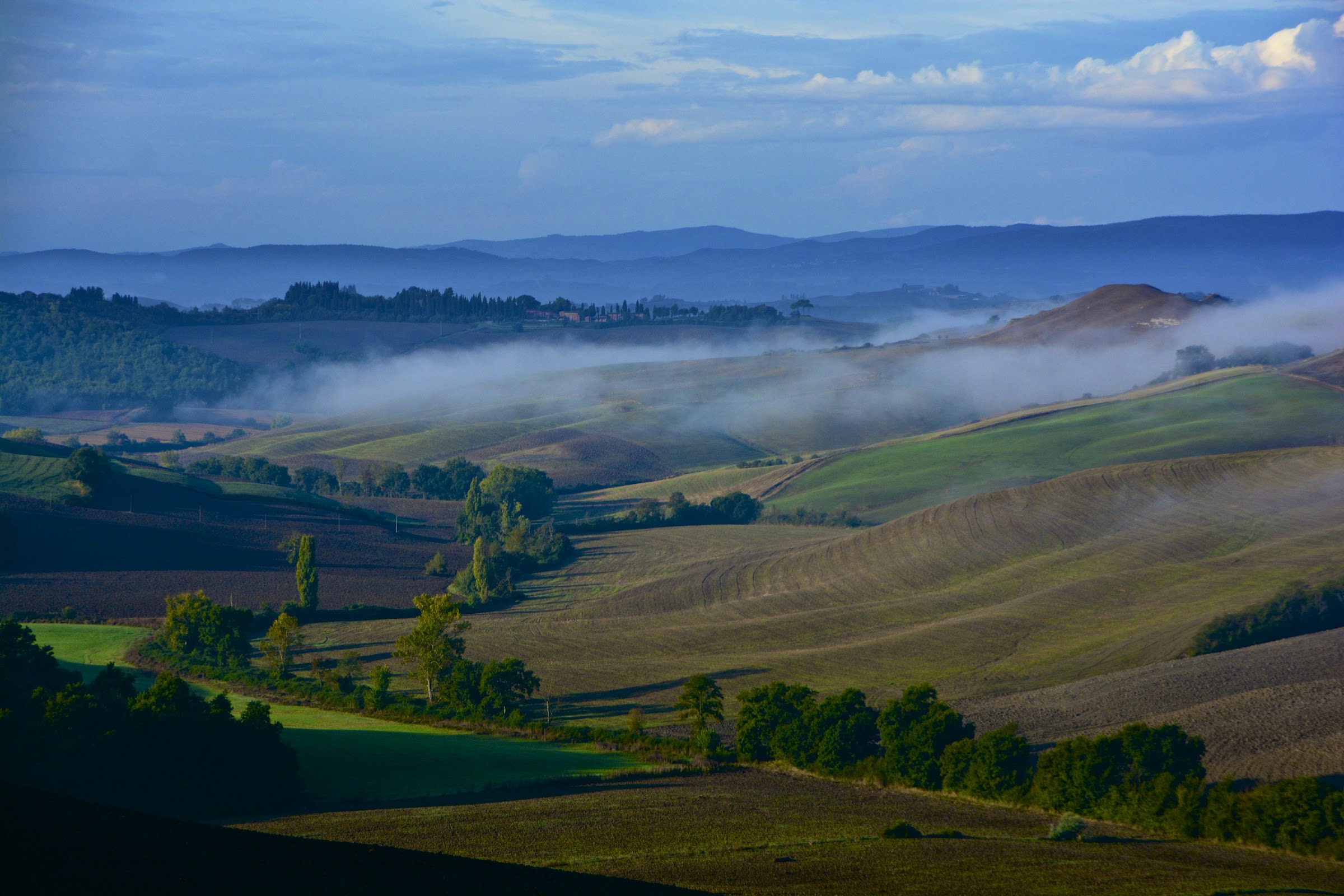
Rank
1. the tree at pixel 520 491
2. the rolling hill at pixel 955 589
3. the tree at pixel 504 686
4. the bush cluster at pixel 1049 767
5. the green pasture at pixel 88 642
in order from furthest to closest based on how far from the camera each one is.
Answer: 1. the tree at pixel 520 491
2. the rolling hill at pixel 955 589
3. the green pasture at pixel 88 642
4. the tree at pixel 504 686
5. the bush cluster at pixel 1049 767

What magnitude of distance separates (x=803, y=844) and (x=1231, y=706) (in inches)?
865

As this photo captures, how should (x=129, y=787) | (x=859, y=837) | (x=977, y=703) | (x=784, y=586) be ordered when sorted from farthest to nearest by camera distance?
(x=784, y=586)
(x=977, y=703)
(x=129, y=787)
(x=859, y=837)

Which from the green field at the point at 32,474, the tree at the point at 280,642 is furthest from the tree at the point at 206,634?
the green field at the point at 32,474

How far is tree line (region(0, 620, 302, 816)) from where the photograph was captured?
105ft

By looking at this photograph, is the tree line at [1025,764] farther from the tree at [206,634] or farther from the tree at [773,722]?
the tree at [206,634]

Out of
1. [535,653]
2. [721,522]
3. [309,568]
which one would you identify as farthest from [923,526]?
[309,568]

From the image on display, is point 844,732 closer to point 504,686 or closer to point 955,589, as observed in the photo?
point 504,686

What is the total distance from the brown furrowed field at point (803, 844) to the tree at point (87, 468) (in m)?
74.9

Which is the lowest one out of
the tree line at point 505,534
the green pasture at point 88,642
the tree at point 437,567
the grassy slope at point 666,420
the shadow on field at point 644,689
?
the shadow on field at point 644,689

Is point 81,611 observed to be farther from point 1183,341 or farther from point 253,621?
point 1183,341

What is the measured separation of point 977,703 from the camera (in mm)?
50688

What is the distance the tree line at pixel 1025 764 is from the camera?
2983cm

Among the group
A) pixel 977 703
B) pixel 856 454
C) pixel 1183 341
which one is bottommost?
pixel 977 703

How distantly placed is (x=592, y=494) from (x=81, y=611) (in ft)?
197
